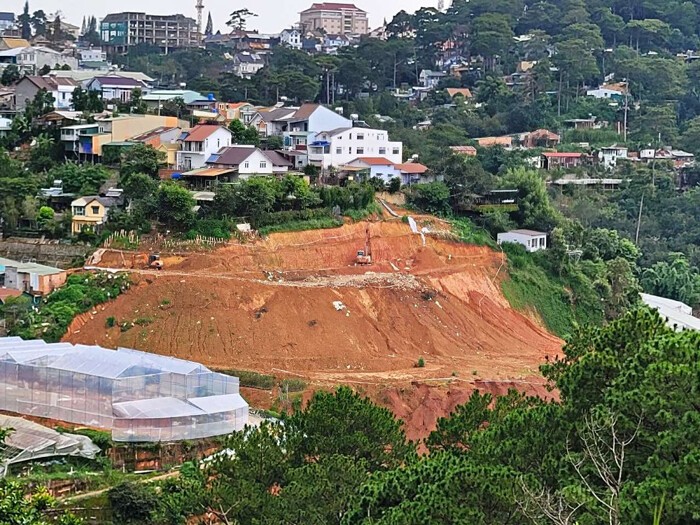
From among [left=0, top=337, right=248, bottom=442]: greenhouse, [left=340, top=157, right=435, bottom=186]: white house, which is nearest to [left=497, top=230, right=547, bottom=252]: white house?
[left=340, top=157, right=435, bottom=186]: white house

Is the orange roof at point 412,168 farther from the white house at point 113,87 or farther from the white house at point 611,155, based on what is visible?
the white house at point 611,155

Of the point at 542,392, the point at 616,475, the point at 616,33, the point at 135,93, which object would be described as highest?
the point at 616,33

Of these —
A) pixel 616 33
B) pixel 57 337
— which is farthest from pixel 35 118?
pixel 616 33

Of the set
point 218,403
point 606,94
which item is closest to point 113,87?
point 606,94

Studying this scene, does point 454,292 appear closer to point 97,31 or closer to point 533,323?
point 533,323

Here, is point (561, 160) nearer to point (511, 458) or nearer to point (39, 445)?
point (39, 445)

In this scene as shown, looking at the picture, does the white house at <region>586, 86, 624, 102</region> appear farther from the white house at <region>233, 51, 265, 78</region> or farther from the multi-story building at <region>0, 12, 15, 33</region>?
the multi-story building at <region>0, 12, 15, 33</region>
